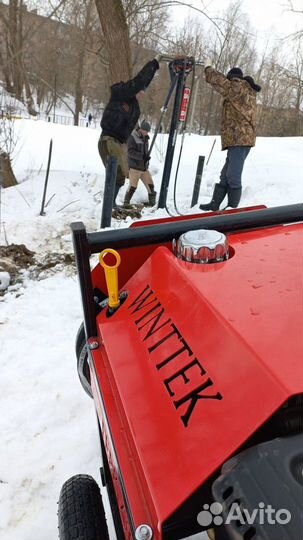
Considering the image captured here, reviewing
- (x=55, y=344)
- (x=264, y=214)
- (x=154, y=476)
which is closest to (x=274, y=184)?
(x=55, y=344)

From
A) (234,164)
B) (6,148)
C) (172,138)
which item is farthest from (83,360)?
(6,148)

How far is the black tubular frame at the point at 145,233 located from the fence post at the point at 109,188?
12.1 feet

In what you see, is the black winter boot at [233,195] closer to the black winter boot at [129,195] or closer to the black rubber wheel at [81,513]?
the black winter boot at [129,195]

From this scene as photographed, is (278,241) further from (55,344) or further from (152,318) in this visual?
(55,344)

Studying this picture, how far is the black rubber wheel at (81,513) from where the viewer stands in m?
1.19

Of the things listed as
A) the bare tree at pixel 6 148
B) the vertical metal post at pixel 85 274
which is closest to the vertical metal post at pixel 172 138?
the bare tree at pixel 6 148

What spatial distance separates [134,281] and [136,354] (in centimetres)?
40

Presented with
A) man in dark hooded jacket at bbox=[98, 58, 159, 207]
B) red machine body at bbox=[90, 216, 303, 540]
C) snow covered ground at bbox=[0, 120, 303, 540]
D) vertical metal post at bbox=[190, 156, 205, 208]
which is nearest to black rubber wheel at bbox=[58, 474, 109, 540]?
red machine body at bbox=[90, 216, 303, 540]

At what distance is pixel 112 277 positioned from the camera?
149 centimetres

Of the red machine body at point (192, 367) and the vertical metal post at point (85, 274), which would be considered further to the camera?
the vertical metal post at point (85, 274)

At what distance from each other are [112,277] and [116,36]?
6.75 metres

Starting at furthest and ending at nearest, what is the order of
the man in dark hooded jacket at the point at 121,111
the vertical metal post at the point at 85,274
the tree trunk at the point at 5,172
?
1. the tree trunk at the point at 5,172
2. the man in dark hooded jacket at the point at 121,111
3. the vertical metal post at the point at 85,274

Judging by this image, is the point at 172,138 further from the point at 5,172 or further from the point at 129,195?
the point at 5,172

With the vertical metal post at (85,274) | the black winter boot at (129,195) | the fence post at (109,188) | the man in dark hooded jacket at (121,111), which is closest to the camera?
the vertical metal post at (85,274)
